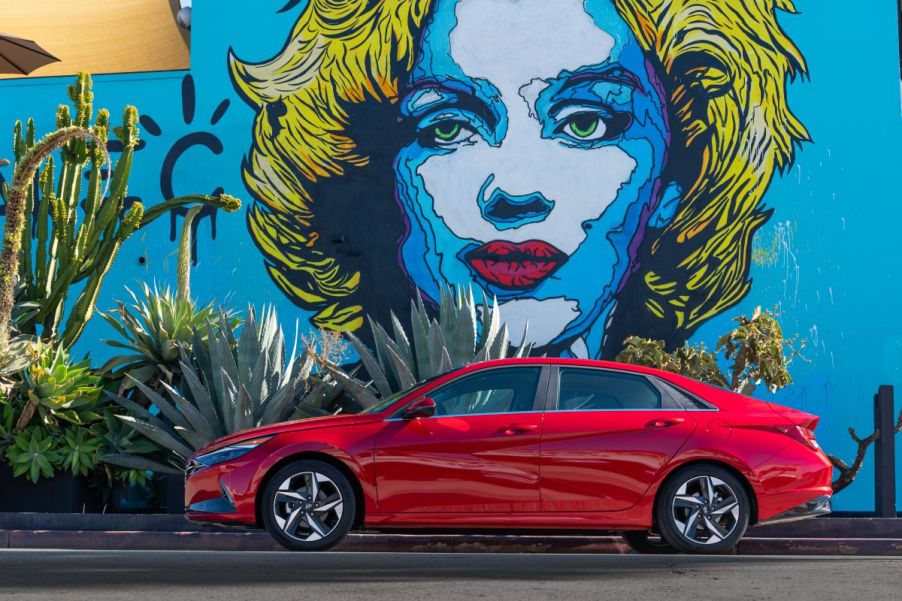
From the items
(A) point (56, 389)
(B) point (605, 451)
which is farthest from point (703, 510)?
(A) point (56, 389)

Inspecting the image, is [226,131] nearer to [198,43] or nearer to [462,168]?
[198,43]

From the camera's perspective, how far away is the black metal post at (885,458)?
11633mm

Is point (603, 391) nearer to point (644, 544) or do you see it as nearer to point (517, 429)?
point (517, 429)

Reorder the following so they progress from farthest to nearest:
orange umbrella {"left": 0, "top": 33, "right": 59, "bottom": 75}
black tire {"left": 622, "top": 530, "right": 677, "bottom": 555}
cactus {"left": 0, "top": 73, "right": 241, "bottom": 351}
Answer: orange umbrella {"left": 0, "top": 33, "right": 59, "bottom": 75} → cactus {"left": 0, "top": 73, "right": 241, "bottom": 351} → black tire {"left": 622, "top": 530, "right": 677, "bottom": 555}

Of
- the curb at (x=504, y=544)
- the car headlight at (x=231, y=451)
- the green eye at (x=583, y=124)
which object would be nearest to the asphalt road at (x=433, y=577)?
the curb at (x=504, y=544)

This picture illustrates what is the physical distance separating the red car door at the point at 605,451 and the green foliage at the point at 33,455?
18.8 feet

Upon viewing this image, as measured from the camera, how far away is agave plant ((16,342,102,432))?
38.6ft

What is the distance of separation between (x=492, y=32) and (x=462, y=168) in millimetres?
2002

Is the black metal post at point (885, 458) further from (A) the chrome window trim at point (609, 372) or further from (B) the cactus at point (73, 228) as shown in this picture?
(B) the cactus at point (73, 228)

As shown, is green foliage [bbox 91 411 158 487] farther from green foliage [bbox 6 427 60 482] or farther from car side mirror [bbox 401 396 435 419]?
car side mirror [bbox 401 396 435 419]

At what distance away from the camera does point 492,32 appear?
643 inches

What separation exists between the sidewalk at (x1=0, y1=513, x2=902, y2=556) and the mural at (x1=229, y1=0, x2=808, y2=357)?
17.4ft

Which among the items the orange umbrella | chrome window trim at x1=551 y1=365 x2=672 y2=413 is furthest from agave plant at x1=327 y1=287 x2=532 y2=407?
the orange umbrella

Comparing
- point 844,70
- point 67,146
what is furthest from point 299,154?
point 844,70
